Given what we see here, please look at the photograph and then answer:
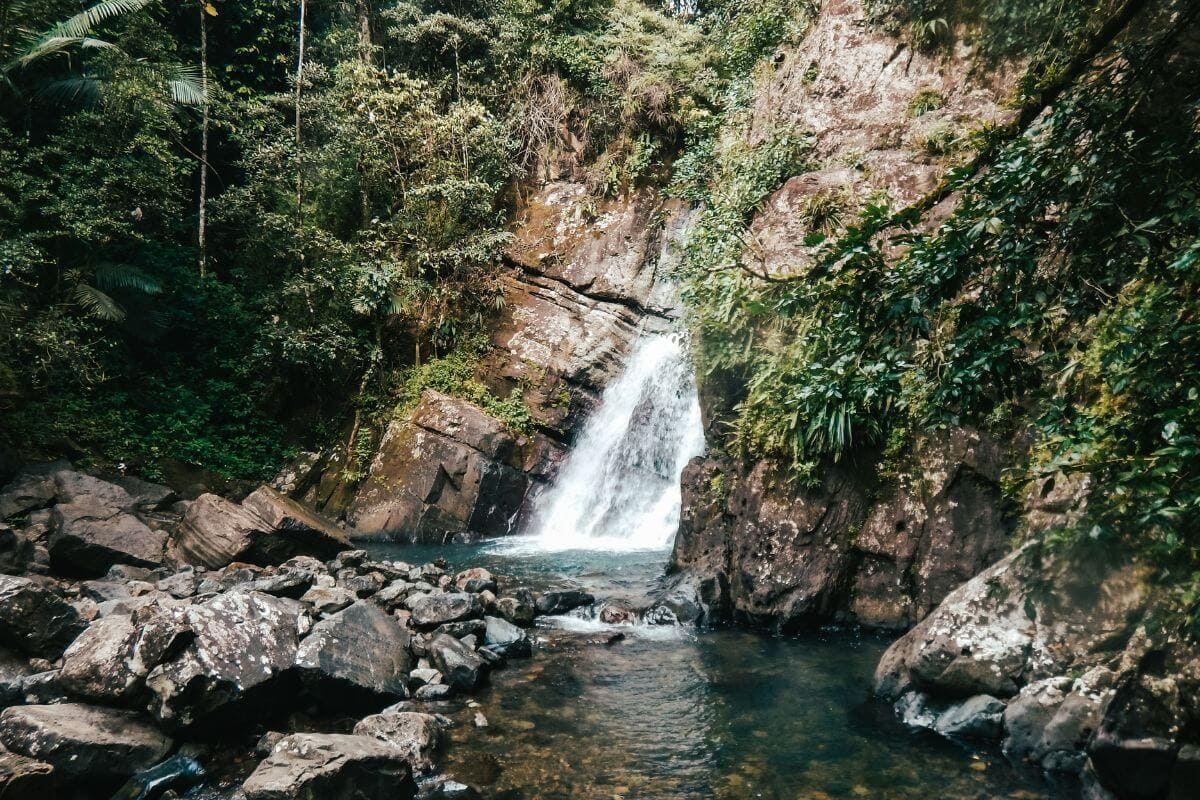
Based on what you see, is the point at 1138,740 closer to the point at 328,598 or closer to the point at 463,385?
the point at 328,598

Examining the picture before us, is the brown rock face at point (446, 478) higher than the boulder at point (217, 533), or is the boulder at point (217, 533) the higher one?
the brown rock face at point (446, 478)

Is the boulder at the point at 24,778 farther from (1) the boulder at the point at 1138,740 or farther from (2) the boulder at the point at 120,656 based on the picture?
(1) the boulder at the point at 1138,740

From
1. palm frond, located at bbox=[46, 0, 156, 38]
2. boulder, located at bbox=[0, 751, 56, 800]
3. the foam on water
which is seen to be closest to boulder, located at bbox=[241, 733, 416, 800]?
boulder, located at bbox=[0, 751, 56, 800]

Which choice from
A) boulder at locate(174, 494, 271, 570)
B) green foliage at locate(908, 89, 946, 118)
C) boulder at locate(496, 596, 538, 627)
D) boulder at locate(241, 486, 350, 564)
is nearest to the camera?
boulder at locate(496, 596, 538, 627)

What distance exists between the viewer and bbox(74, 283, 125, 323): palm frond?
482 inches

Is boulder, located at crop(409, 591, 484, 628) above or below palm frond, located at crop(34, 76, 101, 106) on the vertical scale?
below

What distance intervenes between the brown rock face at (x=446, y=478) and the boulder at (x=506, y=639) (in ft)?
20.1

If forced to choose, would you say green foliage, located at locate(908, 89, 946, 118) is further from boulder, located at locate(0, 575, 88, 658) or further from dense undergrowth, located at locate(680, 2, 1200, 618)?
boulder, located at locate(0, 575, 88, 658)

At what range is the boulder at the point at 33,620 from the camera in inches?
213

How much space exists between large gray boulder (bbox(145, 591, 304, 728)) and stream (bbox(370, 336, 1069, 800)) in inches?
59.5

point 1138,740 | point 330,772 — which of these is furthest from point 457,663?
point 1138,740

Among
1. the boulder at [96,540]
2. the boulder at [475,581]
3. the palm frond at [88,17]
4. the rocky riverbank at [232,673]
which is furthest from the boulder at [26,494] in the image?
the palm frond at [88,17]

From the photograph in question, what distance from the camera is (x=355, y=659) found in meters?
5.70

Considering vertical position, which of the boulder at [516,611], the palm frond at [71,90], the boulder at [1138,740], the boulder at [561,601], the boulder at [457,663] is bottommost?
the boulder at [457,663]
